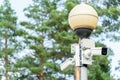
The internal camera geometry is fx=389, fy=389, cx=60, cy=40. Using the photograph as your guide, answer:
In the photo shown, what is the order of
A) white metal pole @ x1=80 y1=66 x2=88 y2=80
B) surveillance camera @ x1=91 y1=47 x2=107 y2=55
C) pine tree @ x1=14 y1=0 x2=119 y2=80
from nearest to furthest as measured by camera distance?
white metal pole @ x1=80 y1=66 x2=88 y2=80 → surveillance camera @ x1=91 y1=47 x2=107 y2=55 → pine tree @ x1=14 y1=0 x2=119 y2=80

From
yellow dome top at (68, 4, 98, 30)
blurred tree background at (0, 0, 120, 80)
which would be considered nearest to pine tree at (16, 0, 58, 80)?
blurred tree background at (0, 0, 120, 80)

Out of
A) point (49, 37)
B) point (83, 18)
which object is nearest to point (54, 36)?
point (49, 37)

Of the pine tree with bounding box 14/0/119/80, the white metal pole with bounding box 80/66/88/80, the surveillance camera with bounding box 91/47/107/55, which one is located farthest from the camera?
the pine tree with bounding box 14/0/119/80

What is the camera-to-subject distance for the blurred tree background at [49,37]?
2131 cm

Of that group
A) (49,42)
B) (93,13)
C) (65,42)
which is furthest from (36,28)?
(93,13)

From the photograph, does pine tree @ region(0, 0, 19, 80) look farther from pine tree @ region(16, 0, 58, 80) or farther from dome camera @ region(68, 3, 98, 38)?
dome camera @ region(68, 3, 98, 38)

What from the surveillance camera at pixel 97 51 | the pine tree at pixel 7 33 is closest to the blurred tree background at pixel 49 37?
the pine tree at pixel 7 33

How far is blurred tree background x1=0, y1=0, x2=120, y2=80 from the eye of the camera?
69.9 feet

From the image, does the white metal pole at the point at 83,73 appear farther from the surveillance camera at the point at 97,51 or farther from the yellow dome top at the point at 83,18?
the yellow dome top at the point at 83,18

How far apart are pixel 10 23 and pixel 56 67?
5.91 m

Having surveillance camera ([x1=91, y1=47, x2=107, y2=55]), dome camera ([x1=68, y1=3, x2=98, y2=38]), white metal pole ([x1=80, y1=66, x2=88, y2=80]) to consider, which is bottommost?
white metal pole ([x1=80, y1=66, x2=88, y2=80])

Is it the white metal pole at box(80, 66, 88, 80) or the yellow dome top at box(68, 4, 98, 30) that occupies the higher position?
the yellow dome top at box(68, 4, 98, 30)

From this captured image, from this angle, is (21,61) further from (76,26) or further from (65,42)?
(76,26)

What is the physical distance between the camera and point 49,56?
74.3 ft
